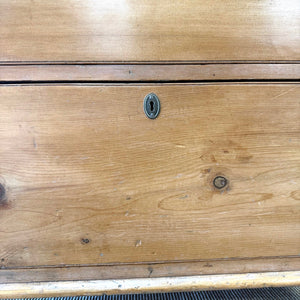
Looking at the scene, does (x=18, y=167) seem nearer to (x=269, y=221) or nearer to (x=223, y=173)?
(x=223, y=173)

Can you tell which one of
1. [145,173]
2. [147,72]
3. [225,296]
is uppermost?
[147,72]

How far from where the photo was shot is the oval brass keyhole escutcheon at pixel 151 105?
0.45 meters

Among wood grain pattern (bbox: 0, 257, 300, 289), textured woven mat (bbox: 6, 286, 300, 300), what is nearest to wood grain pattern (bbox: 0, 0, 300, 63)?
wood grain pattern (bbox: 0, 257, 300, 289)

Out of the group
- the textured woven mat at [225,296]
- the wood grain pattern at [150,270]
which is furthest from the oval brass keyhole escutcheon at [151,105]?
the textured woven mat at [225,296]

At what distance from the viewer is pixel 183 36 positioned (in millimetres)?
452

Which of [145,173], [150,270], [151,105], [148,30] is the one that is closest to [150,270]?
[150,270]

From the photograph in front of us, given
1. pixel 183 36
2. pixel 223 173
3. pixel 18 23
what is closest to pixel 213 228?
pixel 223 173

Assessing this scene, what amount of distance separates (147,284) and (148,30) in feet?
1.46

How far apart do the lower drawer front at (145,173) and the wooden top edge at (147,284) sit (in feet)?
0.13

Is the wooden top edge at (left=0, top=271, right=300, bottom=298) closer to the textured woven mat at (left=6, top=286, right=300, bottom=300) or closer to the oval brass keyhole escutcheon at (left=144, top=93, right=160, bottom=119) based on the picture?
the textured woven mat at (left=6, top=286, right=300, bottom=300)

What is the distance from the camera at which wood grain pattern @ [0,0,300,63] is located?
1.43ft

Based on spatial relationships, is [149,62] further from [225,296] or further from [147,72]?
[225,296]

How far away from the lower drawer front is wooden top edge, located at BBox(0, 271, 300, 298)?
1.5 inches

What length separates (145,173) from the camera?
464 mm
